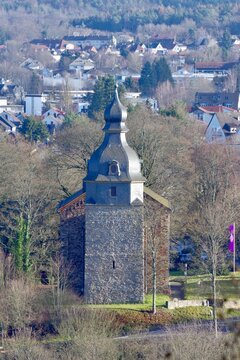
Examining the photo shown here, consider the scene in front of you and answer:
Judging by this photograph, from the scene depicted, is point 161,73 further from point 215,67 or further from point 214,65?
point 214,65

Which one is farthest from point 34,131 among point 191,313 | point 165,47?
point 165,47

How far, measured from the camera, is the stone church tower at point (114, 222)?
39.0 m

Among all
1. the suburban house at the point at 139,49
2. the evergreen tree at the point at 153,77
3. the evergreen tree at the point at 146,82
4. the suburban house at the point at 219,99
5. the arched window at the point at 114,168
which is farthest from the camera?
the suburban house at the point at 139,49

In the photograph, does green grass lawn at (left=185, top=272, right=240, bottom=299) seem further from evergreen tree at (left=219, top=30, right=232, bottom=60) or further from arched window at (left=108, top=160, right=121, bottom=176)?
evergreen tree at (left=219, top=30, right=232, bottom=60)

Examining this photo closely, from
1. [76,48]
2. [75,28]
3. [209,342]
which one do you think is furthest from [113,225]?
[75,28]

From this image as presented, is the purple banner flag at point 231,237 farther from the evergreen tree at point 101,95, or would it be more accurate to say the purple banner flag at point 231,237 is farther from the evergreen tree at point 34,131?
the evergreen tree at point 101,95

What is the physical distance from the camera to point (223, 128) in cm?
7244

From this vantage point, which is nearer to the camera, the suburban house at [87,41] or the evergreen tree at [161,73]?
the evergreen tree at [161,73]

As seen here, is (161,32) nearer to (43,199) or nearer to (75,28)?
(75,28)

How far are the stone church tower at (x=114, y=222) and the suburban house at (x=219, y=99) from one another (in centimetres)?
5406

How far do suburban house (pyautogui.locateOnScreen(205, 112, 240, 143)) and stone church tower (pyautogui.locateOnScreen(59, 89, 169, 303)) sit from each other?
27618mm

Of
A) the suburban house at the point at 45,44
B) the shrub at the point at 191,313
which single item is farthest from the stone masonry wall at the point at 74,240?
the suburban house at the point at 45,44

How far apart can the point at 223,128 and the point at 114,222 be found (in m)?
33.8

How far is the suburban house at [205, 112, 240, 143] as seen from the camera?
225 feet
